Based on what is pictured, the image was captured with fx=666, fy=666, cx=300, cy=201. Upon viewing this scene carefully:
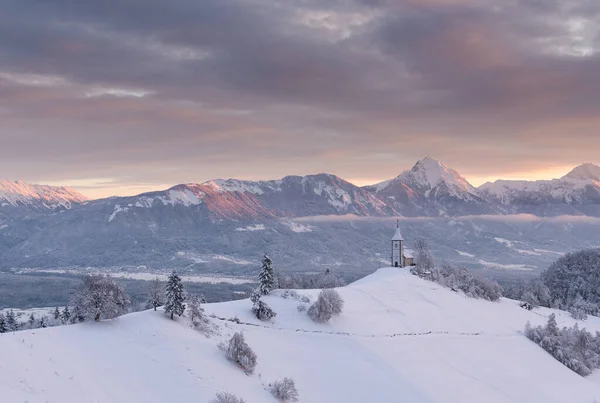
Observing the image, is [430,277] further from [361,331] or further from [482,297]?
[361,331]

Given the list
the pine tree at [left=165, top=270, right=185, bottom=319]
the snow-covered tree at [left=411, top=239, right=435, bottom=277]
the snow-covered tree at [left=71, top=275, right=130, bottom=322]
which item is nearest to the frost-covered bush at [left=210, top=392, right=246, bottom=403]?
the snow-covered tree at [left=71, top=275, right=130, bottom=322]

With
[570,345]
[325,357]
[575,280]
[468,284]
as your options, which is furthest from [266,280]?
[575,280]

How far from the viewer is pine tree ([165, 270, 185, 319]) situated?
73.2 m

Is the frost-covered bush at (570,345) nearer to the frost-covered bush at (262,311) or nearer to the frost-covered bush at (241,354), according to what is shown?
the frost-covered bush at (262,311)

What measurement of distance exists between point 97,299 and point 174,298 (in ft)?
30.0

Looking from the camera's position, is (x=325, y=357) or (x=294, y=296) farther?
(x=294, y=296)

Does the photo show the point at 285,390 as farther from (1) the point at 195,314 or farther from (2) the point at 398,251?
(2) the point at 398,251

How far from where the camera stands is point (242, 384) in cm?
6378

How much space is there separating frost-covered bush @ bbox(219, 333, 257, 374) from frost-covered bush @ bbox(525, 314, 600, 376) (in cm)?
5065

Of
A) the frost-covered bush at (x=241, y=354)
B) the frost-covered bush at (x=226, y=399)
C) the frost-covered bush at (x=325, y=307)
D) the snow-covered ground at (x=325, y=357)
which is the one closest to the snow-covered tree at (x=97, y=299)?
the snow-covered ground at (x=325, y=357)

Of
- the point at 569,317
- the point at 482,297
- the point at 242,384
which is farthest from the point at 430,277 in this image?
the point at 242,384

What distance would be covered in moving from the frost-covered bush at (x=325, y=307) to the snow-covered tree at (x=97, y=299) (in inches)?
1181

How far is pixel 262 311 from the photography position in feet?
287

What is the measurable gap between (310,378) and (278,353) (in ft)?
19.0
